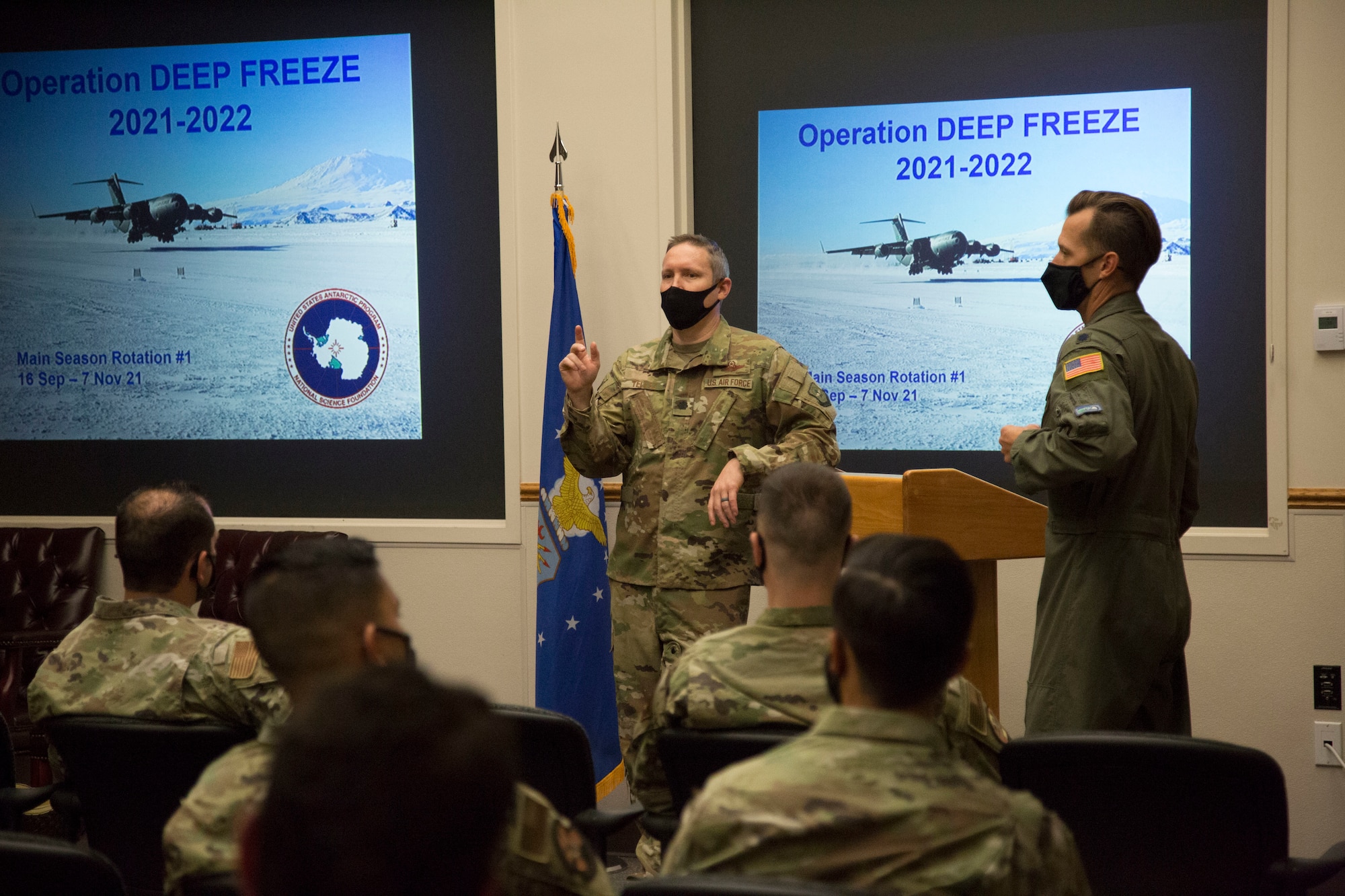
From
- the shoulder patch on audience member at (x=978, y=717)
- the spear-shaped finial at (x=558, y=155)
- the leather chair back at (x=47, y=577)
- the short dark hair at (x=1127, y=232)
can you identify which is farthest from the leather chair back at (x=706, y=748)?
the leather chair back at (x=47, y=577)

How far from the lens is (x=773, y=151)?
4414 millimetres

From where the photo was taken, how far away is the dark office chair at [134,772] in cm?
193

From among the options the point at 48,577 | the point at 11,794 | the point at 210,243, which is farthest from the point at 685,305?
the point at 48,577

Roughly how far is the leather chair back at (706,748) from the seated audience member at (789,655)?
0.02 m

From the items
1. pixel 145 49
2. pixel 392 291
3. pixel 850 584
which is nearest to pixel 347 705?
pixel 850 584

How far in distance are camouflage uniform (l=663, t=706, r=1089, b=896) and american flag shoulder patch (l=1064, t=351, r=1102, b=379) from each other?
5.18 feet

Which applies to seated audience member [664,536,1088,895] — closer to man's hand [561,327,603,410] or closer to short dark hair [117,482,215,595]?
short dark hair [117,482,215,595]

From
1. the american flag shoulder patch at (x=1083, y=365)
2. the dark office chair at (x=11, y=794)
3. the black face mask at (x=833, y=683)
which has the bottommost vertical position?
the dark office chair at (x=11, y=794)

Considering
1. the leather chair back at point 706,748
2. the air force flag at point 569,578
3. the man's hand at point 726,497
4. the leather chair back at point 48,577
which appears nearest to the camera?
the leather chair back at point 706,748

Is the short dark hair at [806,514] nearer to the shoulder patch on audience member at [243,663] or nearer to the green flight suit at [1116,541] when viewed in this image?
the green flight suit at [1116,541]

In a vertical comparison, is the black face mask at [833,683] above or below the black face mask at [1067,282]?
below

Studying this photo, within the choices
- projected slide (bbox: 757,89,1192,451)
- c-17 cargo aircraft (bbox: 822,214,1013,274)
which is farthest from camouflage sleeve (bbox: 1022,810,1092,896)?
c-17 cargo aircraft (bbox: 822,214,1013,274)

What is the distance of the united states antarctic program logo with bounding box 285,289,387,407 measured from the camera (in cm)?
468

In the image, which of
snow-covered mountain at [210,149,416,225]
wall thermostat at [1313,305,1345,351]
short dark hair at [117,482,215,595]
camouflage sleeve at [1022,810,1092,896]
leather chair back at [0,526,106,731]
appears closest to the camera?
camouflage sleeve at [1022,810,1092,896]
